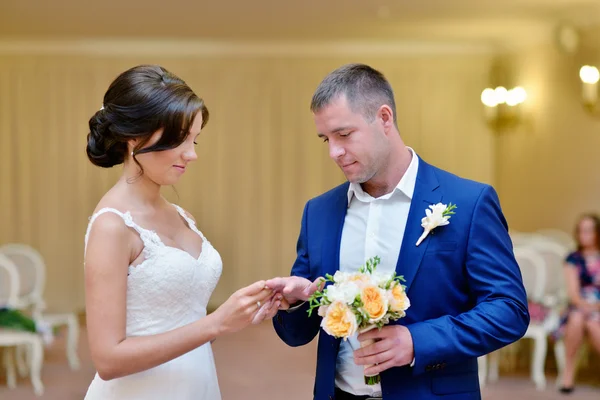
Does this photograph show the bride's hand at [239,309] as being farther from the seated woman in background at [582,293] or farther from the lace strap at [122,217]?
the seated woman in background at [582,293]

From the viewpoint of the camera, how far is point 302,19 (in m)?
9.76

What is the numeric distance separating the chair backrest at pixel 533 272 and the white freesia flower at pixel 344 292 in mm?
5280

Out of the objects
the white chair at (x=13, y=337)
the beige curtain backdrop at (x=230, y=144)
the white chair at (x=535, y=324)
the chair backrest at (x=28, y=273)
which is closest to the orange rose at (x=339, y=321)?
the white chair at (x=535, y=324)

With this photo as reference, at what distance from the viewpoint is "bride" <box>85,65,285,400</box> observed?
2.15m

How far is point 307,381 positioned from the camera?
6.93 meters

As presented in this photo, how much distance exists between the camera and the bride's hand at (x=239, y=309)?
215cm

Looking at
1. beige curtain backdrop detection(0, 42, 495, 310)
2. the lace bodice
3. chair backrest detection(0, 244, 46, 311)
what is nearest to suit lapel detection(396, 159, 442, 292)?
the lace bodice

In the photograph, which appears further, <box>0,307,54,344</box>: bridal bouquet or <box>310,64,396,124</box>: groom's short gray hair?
<box>0,307,54,344</box>: bridal bouquet

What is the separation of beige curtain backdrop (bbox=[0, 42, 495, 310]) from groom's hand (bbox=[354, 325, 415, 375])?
31.5ft

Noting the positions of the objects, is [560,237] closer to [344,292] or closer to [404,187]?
[404,187]

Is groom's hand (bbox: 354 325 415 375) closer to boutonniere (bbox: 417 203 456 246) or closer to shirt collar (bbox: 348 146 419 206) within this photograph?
boutonniere (bbox: 417 203 456 246)

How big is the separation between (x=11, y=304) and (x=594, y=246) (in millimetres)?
5249

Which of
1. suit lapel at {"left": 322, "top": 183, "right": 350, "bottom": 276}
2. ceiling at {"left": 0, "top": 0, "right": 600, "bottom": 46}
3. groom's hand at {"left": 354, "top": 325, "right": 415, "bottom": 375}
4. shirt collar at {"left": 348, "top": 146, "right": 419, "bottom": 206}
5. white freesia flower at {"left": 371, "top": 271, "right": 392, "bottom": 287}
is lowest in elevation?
groom's hand at {"left": 354, "top": 325, "right": 415, "bottom": 375}

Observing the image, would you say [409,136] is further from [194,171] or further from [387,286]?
[387,286]
